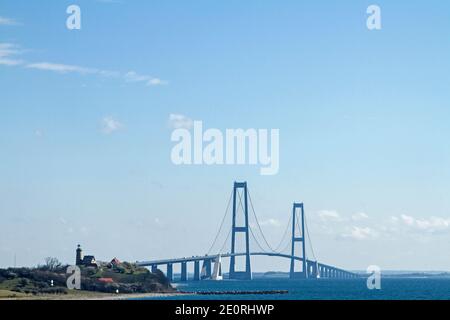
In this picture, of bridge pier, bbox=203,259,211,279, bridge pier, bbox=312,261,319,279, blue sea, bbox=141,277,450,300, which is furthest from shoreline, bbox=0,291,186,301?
bridge pier, bbox=312,261,319,279

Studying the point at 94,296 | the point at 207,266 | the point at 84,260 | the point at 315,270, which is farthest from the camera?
the point at 315,270

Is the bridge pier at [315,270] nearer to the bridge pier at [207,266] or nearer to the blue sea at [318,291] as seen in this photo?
the blue sea at [318,291]

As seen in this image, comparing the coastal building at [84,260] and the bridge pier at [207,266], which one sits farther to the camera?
the bridge pier at [207,266]

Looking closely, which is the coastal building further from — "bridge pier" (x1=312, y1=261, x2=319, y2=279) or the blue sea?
"bridge pier" (x1=312, y1=261, x2=319, y2=279)

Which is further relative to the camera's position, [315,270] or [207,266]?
→ [315,270]

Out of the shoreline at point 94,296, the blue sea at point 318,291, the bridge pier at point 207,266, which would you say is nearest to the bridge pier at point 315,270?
the blue sea at point 318,291

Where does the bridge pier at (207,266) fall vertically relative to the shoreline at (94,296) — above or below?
above

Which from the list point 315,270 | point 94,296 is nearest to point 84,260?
point 94,296

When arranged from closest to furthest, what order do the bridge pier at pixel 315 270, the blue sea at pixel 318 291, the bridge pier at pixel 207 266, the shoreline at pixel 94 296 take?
the shoreline at pixel 94 296, the blue sea at pixel 318 291, the bridge pier at pixel 207 266, the bridge pier at pixel 315 270

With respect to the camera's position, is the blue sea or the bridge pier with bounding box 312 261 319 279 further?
the bridge pier with bounding box 312 261 319 279

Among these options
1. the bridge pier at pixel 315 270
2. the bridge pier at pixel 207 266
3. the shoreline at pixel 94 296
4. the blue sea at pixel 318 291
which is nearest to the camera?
the shoreline at pixel 94 296

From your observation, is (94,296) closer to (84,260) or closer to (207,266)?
(84,260)
